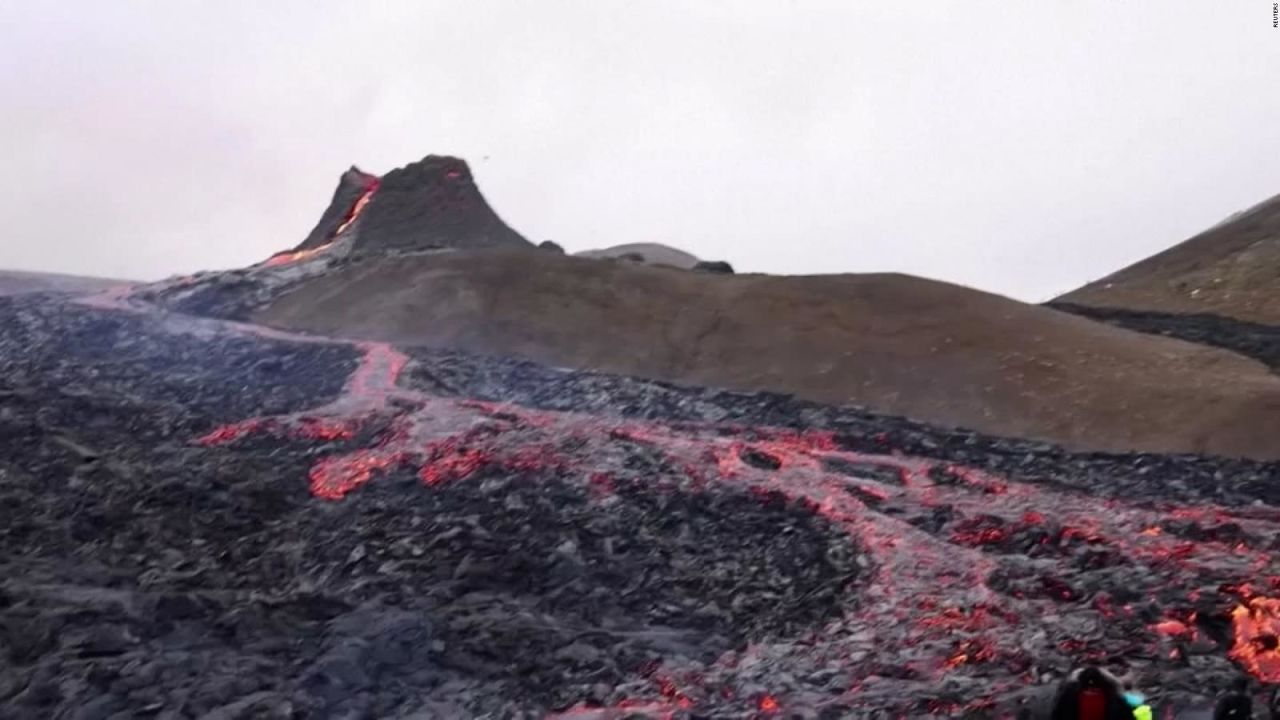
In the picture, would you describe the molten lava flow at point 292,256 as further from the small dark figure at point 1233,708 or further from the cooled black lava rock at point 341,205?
the small dark figure at point 1233,708

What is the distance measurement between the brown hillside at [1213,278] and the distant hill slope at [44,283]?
132ft

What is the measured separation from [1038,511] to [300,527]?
1162 cm

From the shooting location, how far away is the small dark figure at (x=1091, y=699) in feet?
24.1

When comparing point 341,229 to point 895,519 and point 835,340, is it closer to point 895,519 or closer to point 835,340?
point 835,340

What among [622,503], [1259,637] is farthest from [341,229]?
[1259,637]

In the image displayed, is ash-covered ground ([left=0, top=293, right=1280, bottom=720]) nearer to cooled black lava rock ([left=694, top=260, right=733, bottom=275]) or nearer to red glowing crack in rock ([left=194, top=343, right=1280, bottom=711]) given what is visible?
red glowing crack in rock ([left=194, top=343, right=1280, bottom=711])

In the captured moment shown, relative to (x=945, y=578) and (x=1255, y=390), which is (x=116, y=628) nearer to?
(x=945, y=578)

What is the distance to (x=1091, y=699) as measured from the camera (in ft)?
24.2

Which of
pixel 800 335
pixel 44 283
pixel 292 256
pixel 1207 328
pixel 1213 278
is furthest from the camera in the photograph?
pixel 44 283

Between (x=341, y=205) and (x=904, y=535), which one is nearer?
(x=904, y=535)

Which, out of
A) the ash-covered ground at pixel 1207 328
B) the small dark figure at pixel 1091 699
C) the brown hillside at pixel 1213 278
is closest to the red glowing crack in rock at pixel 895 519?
the small dark figure at pixel 1091 699

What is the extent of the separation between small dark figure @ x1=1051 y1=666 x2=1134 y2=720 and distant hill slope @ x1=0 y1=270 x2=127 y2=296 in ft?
143

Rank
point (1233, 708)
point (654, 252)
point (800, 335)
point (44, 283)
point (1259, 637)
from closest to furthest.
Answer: point (1233, 708), point (1259, 637), point (800, 335), point (44, 283), point (654, 252)

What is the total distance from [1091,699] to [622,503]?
10779 mm
